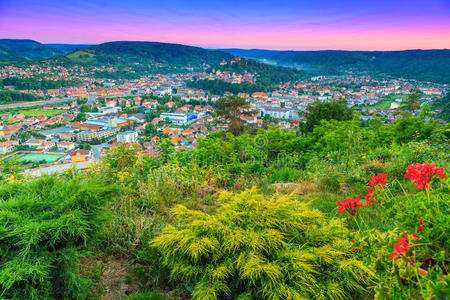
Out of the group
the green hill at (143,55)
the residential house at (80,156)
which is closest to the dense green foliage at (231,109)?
the residential house at (80,156)

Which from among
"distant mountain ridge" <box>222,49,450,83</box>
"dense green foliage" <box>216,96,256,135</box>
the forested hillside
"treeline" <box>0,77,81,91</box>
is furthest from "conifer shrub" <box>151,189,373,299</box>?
"distant mountain ridge" <box>222,49,450,83</box>

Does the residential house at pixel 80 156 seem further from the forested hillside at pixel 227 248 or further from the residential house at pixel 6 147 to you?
the residential house at pixel 6 147

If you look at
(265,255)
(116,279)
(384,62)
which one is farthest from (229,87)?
(384,62)

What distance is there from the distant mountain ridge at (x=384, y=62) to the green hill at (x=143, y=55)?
47312 mm

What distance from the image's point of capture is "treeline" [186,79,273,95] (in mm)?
66688

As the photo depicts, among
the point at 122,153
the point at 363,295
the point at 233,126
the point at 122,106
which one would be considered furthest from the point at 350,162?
the point at 122,106

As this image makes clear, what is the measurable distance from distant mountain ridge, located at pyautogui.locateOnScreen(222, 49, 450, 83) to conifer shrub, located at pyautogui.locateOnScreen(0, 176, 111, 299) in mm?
80401

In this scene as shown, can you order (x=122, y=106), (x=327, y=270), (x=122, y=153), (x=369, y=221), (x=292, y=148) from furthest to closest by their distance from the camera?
1. (x=122, y=106)
2. (x=292, y=148)
3. (x=122, y=153)
4. (x=369, y=221)
5. (x=327, y=270)

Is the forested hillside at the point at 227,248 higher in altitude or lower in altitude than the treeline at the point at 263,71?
lower

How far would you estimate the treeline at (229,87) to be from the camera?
6669 cm

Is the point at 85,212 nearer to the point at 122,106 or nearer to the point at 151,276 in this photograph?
the point at 151,276

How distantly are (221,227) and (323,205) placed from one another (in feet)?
5.61

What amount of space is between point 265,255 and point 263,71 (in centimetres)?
9330

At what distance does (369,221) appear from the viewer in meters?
2.20
